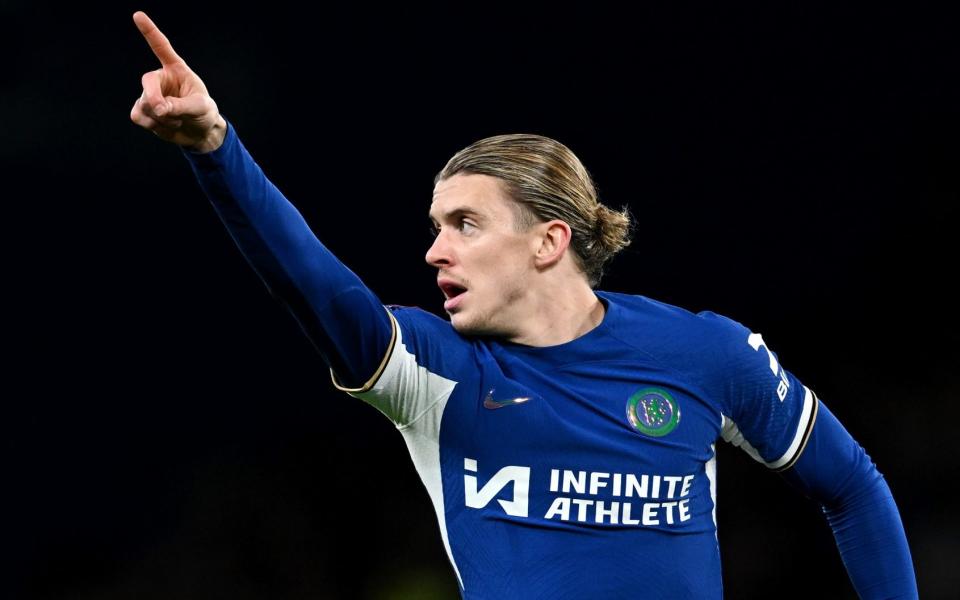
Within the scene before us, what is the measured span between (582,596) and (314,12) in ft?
12.3

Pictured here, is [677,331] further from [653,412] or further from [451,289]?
[451,289]

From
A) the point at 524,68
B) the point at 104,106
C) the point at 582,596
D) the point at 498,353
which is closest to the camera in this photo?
the point at 582,596

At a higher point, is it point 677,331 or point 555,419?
point 677,331

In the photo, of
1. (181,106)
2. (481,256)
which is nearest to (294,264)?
(181,106)

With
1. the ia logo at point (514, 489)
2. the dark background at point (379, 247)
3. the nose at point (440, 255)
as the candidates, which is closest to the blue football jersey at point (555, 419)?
the ia logo at point (514, 489)

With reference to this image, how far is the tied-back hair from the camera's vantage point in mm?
2430

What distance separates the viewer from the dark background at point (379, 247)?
530 centimetres

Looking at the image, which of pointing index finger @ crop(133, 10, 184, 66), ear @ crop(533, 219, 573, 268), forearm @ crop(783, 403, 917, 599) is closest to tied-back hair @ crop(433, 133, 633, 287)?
ear @ crop(533, 219, 573, 268)

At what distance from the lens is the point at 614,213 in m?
2.63

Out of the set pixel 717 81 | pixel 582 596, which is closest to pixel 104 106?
pixel 717 81

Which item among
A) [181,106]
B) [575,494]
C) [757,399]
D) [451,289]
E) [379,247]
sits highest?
[181,106]

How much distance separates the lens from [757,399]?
2463 mm

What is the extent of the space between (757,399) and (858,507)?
0.37 metres

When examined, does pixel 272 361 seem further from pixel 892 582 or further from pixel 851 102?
pixel 892 582
